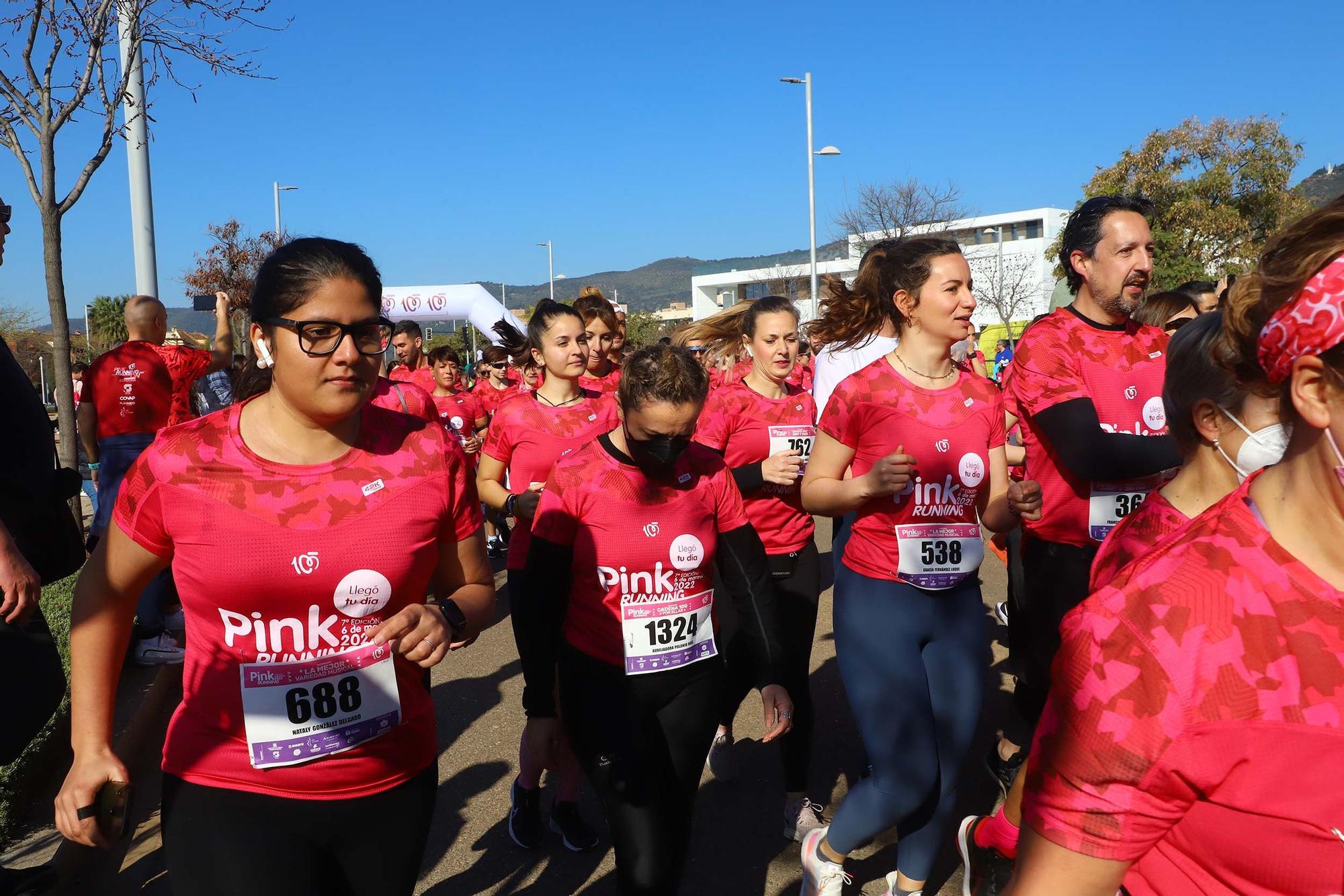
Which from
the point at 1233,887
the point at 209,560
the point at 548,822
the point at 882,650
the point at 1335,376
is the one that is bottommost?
the point at 548,822

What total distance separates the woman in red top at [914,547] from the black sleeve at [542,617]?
3.41 feet

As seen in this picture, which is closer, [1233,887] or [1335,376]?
[1335,376]

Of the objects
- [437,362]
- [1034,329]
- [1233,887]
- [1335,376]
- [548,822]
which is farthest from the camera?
[437,362]

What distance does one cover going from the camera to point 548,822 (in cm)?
468

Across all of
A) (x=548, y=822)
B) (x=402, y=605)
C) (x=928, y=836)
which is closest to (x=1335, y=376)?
(x=402, y=605)

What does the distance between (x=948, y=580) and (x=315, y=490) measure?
224 centimetres

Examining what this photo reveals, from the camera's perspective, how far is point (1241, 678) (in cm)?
124

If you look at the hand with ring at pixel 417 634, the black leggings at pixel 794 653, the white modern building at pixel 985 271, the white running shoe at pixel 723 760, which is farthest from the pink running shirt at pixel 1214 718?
the white modern building at pixel 985 271

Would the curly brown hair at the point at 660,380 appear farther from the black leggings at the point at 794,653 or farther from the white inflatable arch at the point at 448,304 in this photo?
the white inflatable arch at the point at 448,304

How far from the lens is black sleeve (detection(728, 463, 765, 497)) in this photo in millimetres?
4707

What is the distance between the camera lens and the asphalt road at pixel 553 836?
404cm

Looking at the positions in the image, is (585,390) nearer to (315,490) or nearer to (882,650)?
(882,650)

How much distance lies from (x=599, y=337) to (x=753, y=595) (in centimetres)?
322

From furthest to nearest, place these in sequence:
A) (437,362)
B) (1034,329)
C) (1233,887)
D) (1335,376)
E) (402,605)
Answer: (437,362)
(1034,329)
(402,605)
(1233,887)
(1335,376)
